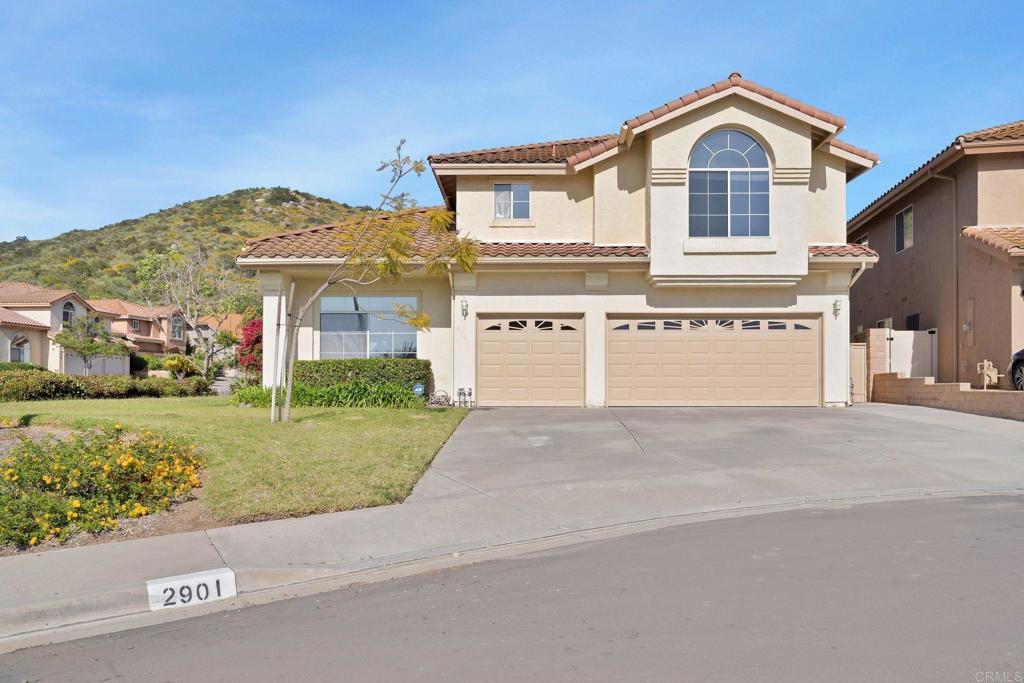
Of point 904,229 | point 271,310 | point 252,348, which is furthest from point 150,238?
point 904,229

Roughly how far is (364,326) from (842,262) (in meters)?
11.2

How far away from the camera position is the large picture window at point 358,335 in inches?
769

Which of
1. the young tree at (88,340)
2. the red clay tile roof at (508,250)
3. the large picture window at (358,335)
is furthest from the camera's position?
the young tree at (88,340)

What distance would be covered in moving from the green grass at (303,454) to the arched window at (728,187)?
7527 millimetres

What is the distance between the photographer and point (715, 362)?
18828 millimetres

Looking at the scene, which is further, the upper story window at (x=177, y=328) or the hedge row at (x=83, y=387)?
the upper story window at (x=177, y=328)

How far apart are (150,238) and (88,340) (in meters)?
36.4

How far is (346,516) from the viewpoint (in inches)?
322

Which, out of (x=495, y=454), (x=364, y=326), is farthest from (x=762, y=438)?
(x=364, y=326)

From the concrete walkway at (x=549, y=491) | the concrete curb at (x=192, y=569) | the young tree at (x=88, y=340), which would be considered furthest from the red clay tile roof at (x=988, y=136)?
the young tree at (x=88, y=340)

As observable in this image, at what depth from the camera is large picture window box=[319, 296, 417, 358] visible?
64.1 ft

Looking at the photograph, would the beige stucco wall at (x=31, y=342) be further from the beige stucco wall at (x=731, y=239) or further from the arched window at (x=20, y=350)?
the beige stucco wall at (x=731, y=239)

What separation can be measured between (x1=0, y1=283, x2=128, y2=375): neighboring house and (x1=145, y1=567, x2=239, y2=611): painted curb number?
42.1 metres

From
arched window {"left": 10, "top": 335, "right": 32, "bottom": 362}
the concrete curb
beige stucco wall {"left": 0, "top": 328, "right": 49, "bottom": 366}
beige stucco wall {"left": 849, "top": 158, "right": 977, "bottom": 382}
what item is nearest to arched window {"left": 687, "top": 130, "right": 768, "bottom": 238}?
beige stucco wall {"left": 849, "top": 158, "right": 977, "bottom": 382}
